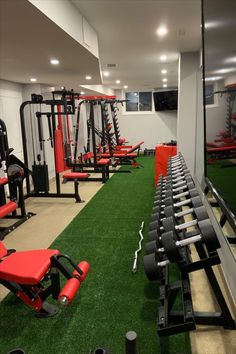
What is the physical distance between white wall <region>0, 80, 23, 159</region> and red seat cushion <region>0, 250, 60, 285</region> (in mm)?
3975

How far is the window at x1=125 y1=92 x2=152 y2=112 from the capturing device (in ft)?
38.3

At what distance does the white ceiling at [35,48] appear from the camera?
2100 millimetres

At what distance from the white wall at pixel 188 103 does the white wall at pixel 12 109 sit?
10.9ft

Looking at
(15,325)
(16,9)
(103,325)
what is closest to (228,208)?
(103,325)

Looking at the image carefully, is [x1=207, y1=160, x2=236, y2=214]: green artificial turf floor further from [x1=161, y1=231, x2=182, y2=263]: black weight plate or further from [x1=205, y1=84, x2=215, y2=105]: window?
[x1=205, y1=84, x2=215, y2=105]: window

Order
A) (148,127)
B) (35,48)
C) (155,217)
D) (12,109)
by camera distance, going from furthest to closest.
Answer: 1. (148,127)
2. (12,109)
3. (35,48)
4. (155,217)

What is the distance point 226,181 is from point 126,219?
8.32 feet

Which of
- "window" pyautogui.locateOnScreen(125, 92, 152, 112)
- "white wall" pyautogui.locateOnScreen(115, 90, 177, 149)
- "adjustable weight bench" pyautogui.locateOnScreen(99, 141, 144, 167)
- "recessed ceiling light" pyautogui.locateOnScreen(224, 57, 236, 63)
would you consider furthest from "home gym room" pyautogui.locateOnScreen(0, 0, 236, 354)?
"window" pyautogui.locateOnScreen(125, 92, 152, 112)

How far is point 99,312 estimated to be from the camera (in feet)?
7.20

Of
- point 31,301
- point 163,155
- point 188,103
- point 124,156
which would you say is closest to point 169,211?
point 31,301

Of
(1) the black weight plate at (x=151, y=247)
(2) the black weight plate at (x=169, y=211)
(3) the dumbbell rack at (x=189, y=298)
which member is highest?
(2) the black weight plate at (x=169, y=211)

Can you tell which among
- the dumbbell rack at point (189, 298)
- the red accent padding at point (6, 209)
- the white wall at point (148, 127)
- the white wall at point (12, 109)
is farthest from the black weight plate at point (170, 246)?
the white wall at point (148, 127)

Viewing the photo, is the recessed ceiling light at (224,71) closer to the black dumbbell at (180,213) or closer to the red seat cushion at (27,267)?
the black dumbbell at (180,213)

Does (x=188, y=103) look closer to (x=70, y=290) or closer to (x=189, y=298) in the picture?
(x=189, y=298)
